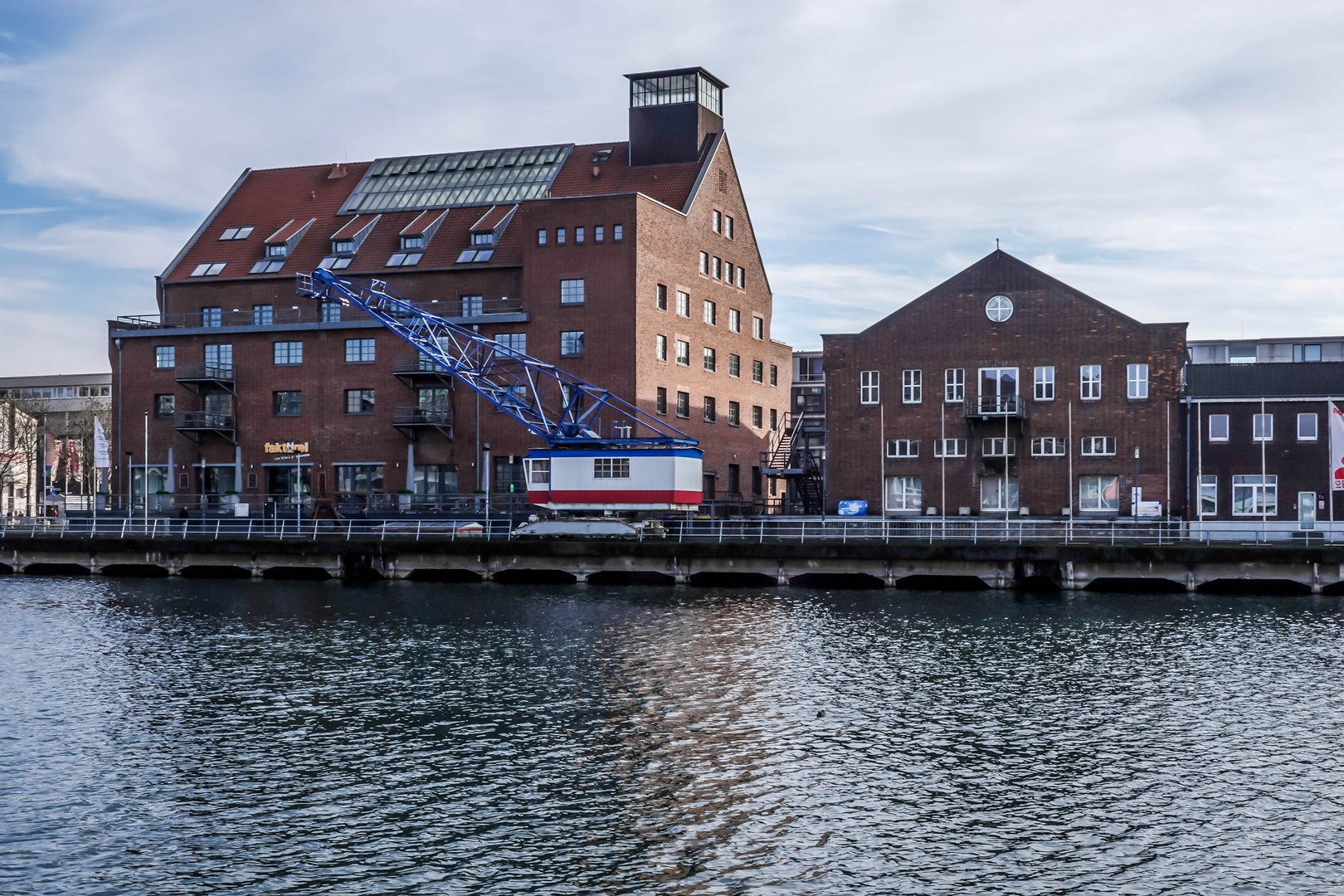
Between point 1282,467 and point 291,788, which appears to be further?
point 1282,467

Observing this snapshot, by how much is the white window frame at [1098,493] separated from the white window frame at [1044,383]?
4.37 metres

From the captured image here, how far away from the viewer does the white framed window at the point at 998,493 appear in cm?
6850

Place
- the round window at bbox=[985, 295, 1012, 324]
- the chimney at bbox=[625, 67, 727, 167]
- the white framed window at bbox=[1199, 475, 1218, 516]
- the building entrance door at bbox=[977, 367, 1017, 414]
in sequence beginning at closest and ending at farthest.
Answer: the white framed window at bbox=[1199, 475, 1218, 516], the building entrance door at bbox=[977, 367, 1017, 414], the round window at bbox=[985, 295, 1012, 324], the chimney at bbox=[625, 67, 727, 167]

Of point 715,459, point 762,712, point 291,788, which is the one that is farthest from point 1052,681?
point 715,459

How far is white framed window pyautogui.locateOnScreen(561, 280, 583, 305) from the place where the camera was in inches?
2948

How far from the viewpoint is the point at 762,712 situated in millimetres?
29406

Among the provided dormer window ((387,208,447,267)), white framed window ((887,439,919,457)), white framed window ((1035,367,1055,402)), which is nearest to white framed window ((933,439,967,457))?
white framed window ((887,439,919,457))

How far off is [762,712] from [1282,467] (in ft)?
150

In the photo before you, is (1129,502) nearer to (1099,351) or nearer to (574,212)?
(1099,351)

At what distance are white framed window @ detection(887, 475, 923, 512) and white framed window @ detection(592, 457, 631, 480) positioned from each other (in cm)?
1454

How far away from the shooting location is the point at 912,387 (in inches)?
2785

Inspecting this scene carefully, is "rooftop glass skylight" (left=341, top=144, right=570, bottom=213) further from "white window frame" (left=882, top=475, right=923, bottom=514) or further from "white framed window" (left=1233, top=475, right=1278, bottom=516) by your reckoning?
"white framed window" (left=1233, top=475, right=1278, bottom=516)

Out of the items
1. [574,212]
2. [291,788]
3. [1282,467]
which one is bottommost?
[291,788]

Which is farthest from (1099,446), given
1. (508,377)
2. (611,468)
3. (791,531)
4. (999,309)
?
(508,377)
